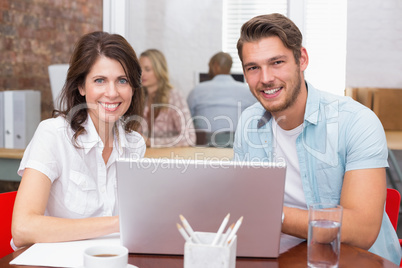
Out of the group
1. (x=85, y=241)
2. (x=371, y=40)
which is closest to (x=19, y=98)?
(x=85, y=241)

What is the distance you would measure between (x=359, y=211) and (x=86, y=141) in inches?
36.2

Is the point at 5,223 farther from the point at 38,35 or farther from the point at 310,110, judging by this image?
the point at 38,35

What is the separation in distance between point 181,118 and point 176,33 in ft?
2.36

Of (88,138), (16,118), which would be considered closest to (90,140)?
(88,138)

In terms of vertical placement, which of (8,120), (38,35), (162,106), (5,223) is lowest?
(5,223)

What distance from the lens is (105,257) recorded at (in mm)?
966

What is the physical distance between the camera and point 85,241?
1266mm

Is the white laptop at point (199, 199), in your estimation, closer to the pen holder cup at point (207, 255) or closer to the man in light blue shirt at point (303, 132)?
the pen holder cup at point (207, 255)

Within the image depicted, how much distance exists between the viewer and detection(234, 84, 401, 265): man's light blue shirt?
5.24ft

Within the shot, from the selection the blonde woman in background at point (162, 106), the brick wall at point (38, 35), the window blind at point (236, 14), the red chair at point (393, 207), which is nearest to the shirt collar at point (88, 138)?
the red chair at point (393, 207)

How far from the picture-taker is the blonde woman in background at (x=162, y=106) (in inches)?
150

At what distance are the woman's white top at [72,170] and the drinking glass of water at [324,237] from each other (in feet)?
2.61

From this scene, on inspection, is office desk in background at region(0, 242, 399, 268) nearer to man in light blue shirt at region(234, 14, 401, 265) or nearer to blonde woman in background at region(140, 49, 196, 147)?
man in light blue shirt at region(234, 14, 401, 265)

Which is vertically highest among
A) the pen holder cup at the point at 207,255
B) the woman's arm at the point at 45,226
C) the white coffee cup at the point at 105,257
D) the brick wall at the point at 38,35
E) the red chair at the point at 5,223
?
the brick wall at the point at 38,35
